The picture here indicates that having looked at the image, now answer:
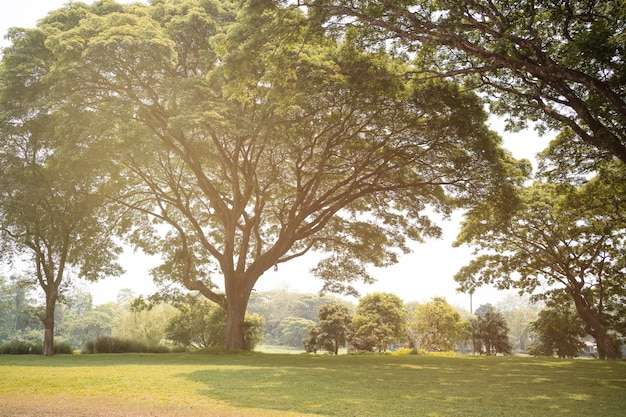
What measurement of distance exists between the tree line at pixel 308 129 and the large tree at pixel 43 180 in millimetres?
89

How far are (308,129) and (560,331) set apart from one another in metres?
Answer: 24.4

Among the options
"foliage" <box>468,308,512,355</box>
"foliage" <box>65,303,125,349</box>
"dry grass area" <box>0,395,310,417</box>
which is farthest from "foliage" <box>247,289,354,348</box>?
"dry grass area" <box>0,395,310,417</box>

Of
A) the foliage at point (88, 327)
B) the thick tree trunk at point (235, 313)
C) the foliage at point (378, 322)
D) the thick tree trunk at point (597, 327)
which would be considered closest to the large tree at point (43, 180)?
the thick tree trunk at point (235, 313)

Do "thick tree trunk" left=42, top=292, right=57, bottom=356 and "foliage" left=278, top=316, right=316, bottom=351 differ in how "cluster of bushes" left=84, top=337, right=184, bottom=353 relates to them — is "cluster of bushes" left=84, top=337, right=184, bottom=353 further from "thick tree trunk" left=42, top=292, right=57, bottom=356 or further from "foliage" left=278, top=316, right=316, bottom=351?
"foliage" left=278, top=316, right=316, bottom=351

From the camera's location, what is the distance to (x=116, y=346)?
22.4 m

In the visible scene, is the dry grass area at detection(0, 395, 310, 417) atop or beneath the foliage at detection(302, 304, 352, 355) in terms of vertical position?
atop

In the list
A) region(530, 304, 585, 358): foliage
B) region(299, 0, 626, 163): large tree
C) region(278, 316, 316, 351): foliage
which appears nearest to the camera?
region(299, 0, 626, 163): large tree

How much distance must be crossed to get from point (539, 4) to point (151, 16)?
45.0 ft

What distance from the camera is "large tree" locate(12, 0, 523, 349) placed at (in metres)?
12.5

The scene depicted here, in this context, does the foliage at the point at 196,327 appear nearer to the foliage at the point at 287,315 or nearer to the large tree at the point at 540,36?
the large tree at the point at 540,36

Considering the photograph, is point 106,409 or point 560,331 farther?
point 560,331

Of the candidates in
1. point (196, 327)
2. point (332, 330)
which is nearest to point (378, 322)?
point (332, 330)

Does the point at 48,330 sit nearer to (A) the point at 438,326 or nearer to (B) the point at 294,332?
(A) the point at 438,326

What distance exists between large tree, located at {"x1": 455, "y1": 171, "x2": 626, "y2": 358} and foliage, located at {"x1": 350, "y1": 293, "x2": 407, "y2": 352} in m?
8.54
